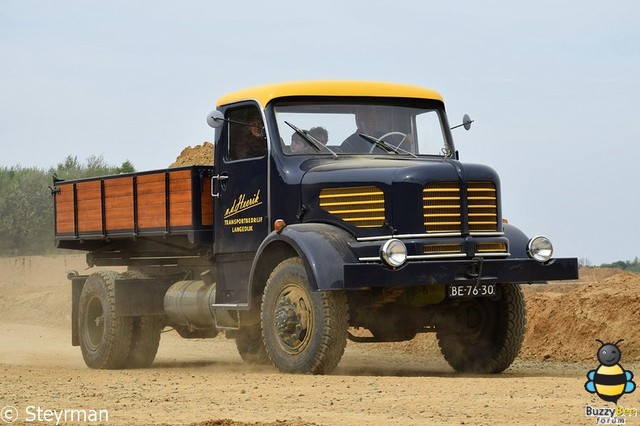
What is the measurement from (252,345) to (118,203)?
2645 millimetres

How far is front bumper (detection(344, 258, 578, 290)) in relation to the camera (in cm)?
1249

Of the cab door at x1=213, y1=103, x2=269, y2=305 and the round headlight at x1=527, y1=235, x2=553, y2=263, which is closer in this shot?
the round headlight at x1=527, y1=235, x2=553, y2=263

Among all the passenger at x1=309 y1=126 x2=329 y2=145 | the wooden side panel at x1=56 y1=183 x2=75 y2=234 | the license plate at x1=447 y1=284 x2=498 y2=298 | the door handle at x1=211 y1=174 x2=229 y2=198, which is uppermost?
the passenger at x1=309 y1=126 x2=329 y2=145

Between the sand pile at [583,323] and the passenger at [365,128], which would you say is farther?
the sand pile at [583,323]

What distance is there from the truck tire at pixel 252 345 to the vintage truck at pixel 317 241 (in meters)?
0.02

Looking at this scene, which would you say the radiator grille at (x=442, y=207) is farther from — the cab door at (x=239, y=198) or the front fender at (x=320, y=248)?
the cab door at (x=239, y=198)

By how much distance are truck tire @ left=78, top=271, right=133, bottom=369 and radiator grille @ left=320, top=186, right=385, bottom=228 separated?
446 centimetres

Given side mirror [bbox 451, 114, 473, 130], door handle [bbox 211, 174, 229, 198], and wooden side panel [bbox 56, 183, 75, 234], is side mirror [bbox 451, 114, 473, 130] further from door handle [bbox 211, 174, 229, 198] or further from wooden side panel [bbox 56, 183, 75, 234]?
wooden side panel [bbox 56, 183, 75, 234]

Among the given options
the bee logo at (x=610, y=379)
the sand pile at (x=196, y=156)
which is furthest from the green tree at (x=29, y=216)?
the bee logo at (x=610, y=379)

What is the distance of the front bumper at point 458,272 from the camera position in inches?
492

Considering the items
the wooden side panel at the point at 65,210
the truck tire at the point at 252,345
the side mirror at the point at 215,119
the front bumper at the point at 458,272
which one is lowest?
the truck tire at the point at 252,345

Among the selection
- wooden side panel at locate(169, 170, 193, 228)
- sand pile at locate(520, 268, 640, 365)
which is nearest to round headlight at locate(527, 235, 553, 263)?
wooden side panel at locate(169, 170, 193, 228)

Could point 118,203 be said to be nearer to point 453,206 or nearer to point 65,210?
point 65,210

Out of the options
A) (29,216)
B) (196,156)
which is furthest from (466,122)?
(29,216)
